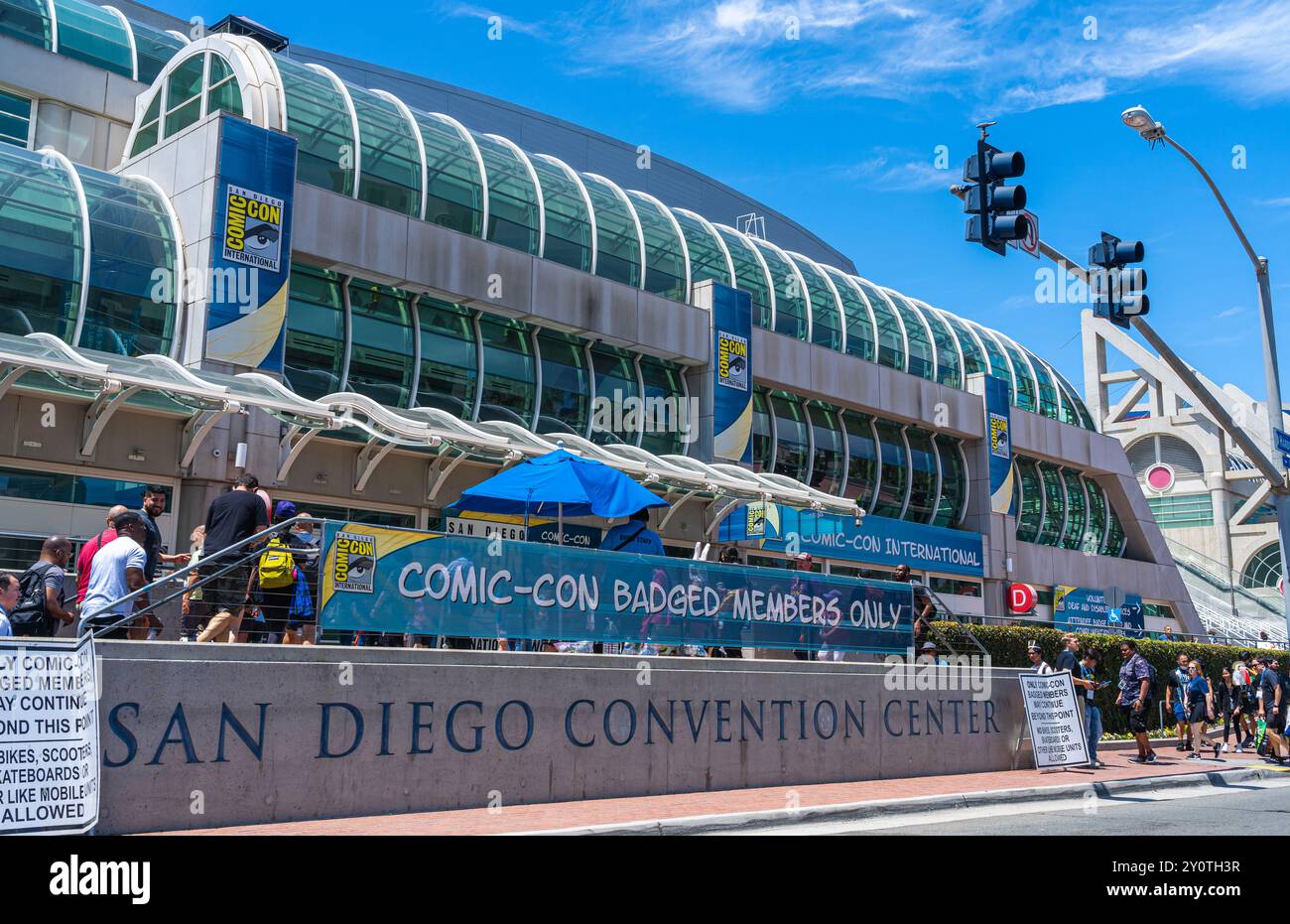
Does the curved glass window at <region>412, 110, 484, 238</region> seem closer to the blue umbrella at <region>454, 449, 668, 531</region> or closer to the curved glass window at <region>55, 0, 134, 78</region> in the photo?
the curved glass window at <region>55, 0, 134, 78</region>

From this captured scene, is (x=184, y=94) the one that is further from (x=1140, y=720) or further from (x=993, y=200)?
(x=1140, y=720)

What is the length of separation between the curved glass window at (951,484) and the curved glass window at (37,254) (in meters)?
23.8

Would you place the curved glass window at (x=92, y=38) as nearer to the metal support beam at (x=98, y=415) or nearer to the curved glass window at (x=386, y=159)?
the curved glass window at (x=386, y=159)

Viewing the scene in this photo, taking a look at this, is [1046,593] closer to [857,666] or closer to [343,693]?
[857,666]

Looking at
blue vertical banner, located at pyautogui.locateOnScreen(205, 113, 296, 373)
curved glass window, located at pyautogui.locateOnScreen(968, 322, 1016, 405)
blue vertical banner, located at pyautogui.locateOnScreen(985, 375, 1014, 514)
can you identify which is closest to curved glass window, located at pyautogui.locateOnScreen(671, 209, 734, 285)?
blue vertical banner, located at pyautogui.locateOnScreen(205, 113, 296, 373)

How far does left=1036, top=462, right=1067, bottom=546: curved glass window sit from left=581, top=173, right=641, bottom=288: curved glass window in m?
18.5

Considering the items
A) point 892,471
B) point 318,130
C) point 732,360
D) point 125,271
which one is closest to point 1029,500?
point 892,471

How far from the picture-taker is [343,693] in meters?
10.4

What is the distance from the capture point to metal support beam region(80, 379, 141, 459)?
16.7 metres

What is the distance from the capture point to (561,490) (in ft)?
47.8

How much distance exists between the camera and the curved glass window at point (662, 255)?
26.4 metres
